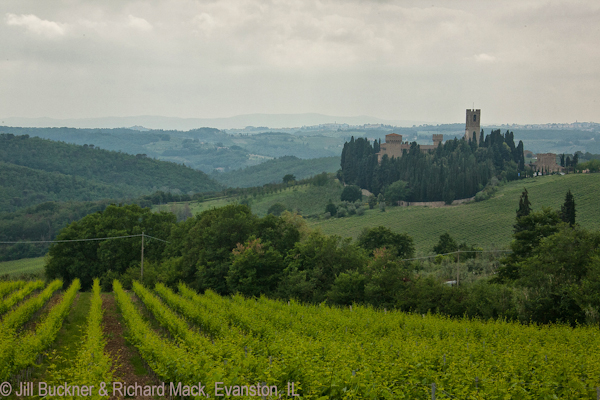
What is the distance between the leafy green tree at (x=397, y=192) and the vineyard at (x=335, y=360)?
3118 inches

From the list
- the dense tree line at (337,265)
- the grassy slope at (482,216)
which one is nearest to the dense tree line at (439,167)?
the grassy slope at (482,216)

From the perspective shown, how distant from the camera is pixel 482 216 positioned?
80.2 m

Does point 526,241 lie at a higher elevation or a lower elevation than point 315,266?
higher

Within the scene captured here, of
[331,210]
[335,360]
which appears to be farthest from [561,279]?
[331,210]

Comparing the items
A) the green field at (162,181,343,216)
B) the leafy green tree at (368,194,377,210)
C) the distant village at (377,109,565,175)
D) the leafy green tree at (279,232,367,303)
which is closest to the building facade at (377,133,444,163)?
the distant village at (377,109,565,175)

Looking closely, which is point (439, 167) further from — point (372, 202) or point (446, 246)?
point (446, 246)

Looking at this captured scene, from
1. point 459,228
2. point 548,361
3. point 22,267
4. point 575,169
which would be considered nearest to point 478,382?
point 548,361

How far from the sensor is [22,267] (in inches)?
2982

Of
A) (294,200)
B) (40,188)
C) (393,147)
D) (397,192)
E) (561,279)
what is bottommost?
(40,188)

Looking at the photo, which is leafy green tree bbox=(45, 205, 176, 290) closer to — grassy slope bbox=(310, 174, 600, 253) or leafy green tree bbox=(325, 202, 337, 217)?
grassy slope bbox=(310, 174, 600, 253)

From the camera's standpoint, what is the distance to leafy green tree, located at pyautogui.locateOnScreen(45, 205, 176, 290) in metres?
46.4

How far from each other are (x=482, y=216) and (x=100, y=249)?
59.9 meters

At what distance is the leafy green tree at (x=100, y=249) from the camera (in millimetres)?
46438

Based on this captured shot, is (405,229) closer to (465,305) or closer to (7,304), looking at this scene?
(465,305)
